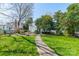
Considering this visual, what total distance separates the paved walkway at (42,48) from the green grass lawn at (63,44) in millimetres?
44

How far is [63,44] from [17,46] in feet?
1.81

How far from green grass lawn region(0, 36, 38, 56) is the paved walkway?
50 millimetres

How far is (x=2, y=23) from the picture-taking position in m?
2.71

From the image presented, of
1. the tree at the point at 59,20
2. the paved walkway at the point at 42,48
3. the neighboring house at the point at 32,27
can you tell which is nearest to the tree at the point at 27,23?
the neighboring house at the point at 32,27

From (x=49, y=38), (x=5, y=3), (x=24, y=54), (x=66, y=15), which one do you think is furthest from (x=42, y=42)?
(x=5, y=3)

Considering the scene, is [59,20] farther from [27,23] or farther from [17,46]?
[17,46]

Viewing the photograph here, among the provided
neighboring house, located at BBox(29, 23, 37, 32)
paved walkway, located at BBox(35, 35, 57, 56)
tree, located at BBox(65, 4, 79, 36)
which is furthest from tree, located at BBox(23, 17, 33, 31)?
tree, located at BBox(65, 4, 79, 36)

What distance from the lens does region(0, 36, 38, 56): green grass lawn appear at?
267 cm

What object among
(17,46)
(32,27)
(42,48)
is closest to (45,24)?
(32,27)

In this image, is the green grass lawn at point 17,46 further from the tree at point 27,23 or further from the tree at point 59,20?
the tree at point 59,20

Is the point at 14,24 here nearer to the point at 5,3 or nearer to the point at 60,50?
the point at 5,3

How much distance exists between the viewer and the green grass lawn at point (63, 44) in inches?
106

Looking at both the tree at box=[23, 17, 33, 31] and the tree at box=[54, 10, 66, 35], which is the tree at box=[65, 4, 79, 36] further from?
the tree at box=[23, 17, 33, 31]

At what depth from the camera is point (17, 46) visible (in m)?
2.70
